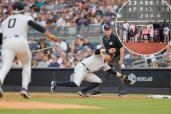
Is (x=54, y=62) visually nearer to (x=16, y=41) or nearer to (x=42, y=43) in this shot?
(x=42, y=43)

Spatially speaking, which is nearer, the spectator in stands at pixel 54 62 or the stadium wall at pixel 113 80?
the stadium wall at pixel 113 80

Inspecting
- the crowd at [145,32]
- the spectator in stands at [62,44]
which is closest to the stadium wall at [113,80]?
the crowd at [145,32]

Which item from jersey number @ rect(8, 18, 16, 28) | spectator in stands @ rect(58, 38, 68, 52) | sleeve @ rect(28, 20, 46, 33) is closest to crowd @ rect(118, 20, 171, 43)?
spectator in stands @ rect(58, 38, 68, 52)

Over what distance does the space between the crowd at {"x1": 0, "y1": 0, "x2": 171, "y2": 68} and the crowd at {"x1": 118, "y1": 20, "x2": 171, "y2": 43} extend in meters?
1.07

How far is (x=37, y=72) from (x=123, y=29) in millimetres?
3733

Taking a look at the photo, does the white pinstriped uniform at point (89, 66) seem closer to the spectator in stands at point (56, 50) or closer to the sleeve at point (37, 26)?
the sleeve at point (37, 26)

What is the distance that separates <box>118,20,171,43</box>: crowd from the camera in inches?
680

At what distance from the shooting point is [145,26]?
1789 centimetres

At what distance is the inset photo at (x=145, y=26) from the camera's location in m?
17.2

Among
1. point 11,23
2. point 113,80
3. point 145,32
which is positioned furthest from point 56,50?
point 11,23

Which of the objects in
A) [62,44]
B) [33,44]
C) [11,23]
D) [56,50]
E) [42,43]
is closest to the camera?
[11,23]

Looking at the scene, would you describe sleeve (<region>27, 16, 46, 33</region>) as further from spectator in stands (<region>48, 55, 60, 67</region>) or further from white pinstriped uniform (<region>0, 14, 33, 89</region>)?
spectator in stands (<region>48, 55, 60, 67</region>)

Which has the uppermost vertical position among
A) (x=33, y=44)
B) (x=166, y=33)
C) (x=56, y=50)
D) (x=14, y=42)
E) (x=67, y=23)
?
(x=14, y=42)

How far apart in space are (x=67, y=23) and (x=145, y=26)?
5280 millimetres
